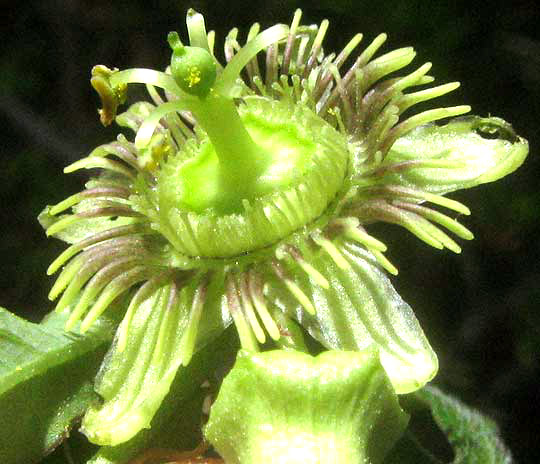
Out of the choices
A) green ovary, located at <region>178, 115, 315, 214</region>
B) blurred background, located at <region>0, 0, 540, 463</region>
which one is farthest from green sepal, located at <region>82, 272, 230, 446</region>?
blurred background, located at <region>0, 0, 540, 463</region>

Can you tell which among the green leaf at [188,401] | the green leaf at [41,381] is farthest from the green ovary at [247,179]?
the green leaf at [41,381]

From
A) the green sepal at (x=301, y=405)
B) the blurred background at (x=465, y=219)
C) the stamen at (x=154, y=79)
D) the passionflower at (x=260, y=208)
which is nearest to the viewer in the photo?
the green sepal at (x=301, y=405)

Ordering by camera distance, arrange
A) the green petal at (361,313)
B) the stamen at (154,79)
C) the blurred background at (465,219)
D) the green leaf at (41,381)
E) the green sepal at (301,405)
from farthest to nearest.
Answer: the blurred background at (465,219) → the stamen at (154,79) → the green leaf at (41,381) → the green petal at (361,313) → the green sepal at (301,405)

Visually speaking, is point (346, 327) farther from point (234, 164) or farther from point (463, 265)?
point (463, 265)

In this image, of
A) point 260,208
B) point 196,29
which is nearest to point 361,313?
point 260,208

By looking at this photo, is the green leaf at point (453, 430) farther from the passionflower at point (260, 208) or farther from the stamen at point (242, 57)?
the stamen at point (242, 57)

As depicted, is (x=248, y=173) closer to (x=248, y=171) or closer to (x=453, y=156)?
(x=248, y=171)

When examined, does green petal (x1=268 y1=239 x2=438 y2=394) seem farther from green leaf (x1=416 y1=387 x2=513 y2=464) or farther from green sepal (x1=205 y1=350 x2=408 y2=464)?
green leaf (x1=416 y1=387 x2=513 y2=464)
